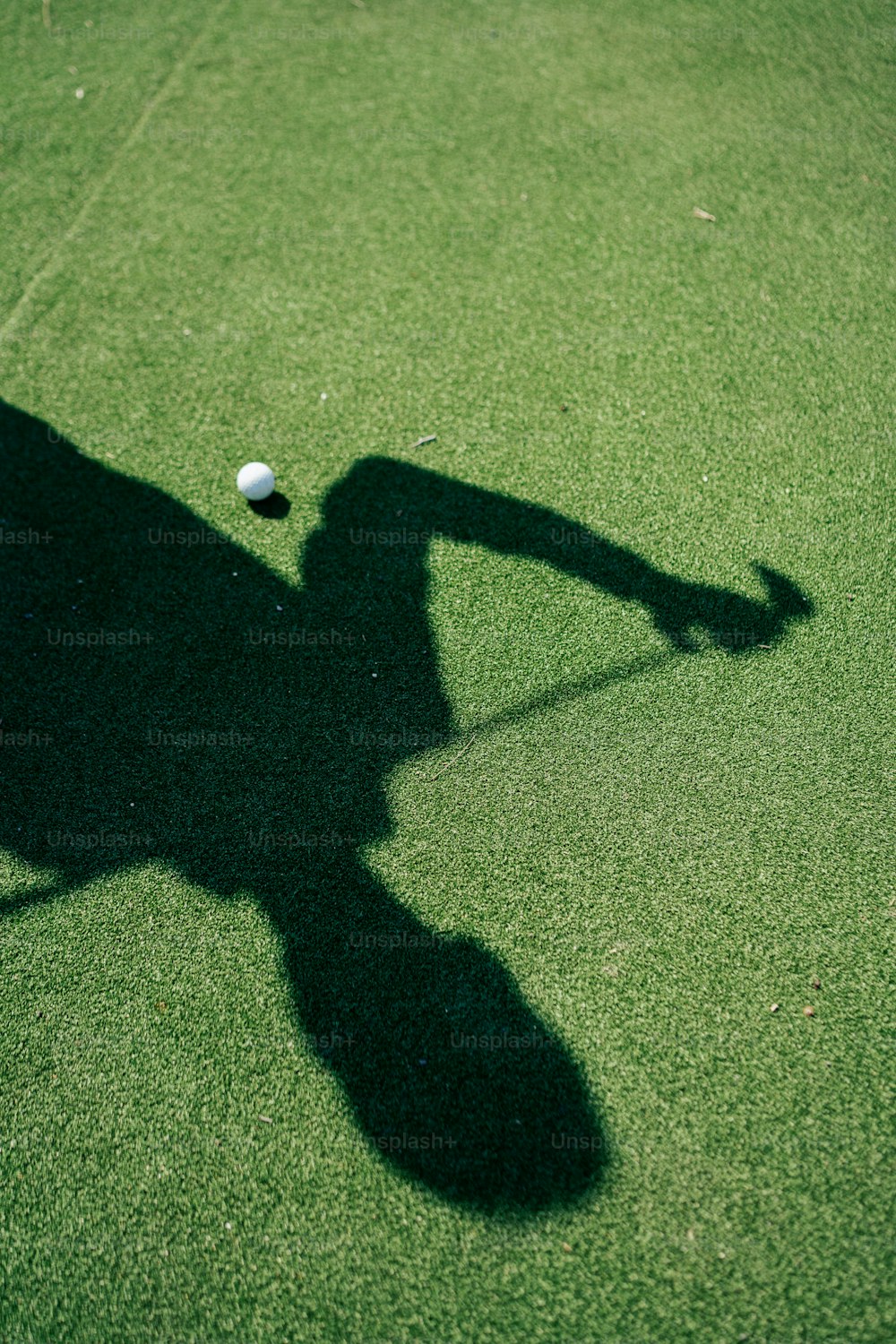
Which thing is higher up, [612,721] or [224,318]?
[224,318]

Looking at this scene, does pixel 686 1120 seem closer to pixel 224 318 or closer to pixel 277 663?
pixel 277 663

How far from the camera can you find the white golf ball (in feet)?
13.5

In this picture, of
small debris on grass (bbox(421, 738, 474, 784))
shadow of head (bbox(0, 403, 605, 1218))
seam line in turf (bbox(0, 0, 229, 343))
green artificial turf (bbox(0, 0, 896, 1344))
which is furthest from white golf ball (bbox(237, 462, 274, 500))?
seam line in turf (bbox(0, 0, 229, 343))

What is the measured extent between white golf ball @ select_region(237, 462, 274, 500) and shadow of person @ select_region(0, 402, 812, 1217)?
0.29 metres

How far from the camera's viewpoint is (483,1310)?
7.97ft

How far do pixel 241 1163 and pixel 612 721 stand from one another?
2.12m

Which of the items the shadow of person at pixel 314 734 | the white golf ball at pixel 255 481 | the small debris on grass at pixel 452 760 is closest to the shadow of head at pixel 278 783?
the shadow of person at pixel 314 734

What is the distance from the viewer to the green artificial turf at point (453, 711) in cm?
257

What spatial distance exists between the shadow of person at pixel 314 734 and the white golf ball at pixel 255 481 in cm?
29

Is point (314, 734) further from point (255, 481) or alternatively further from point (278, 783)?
point (255, 481)

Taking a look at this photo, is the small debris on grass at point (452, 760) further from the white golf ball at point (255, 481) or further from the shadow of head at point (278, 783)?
the white golf ball at point (255, 481)

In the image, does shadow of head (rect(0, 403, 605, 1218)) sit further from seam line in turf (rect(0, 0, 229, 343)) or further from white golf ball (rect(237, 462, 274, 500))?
seam line in turf (rect(0, 0, 229, 343))

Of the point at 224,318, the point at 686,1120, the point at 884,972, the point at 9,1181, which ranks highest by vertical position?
the point at 224,318

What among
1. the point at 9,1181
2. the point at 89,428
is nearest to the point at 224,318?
the point at 89,428
